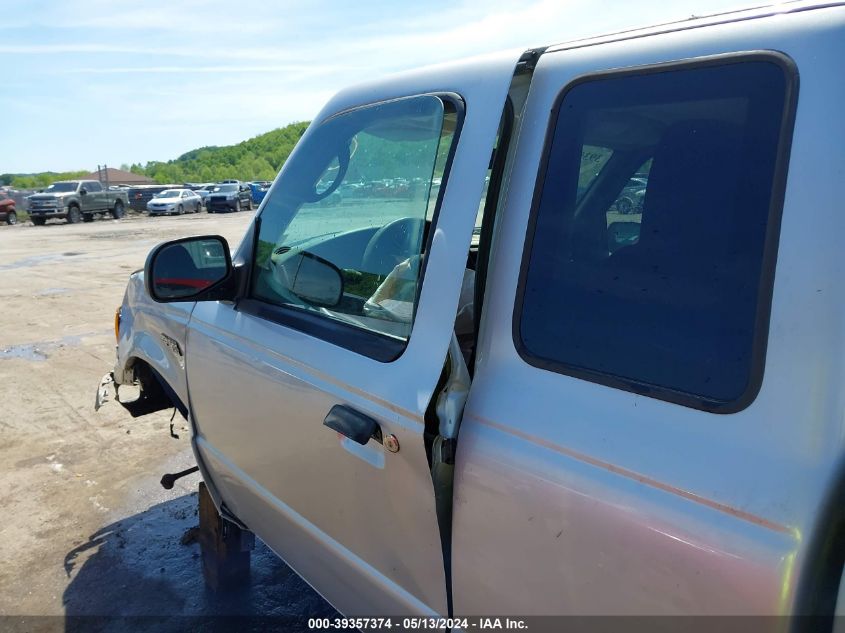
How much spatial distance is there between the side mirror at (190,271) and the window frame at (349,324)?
0.08m

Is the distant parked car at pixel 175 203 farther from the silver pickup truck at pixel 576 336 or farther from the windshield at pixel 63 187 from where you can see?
the silver pickup truck at pixel 576 336

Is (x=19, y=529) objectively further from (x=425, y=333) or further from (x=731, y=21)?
(x=731, y=21)

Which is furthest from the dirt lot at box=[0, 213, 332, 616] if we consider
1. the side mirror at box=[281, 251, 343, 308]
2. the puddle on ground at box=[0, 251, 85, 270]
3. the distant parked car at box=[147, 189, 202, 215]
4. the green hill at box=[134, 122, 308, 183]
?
the green hill at box=[134, 122, 308, 183]

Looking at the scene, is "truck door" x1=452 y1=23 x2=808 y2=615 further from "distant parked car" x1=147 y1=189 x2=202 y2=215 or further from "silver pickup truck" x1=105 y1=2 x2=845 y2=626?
"distant parked car" x1=147 y1=189 x2=202 y2=215

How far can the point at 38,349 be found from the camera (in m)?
7.38

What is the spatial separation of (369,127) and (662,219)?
1.05m

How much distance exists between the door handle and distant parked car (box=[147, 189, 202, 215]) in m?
37.6

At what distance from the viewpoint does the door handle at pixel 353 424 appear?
1660mm

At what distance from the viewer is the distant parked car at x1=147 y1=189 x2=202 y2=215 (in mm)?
36312

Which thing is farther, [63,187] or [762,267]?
[63,187]

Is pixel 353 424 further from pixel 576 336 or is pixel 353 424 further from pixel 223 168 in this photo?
pixel 223 168

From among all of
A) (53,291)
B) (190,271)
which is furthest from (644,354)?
(53,291)

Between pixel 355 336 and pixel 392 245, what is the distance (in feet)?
0.95

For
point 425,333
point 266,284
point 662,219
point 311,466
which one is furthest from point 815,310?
point 266,284
